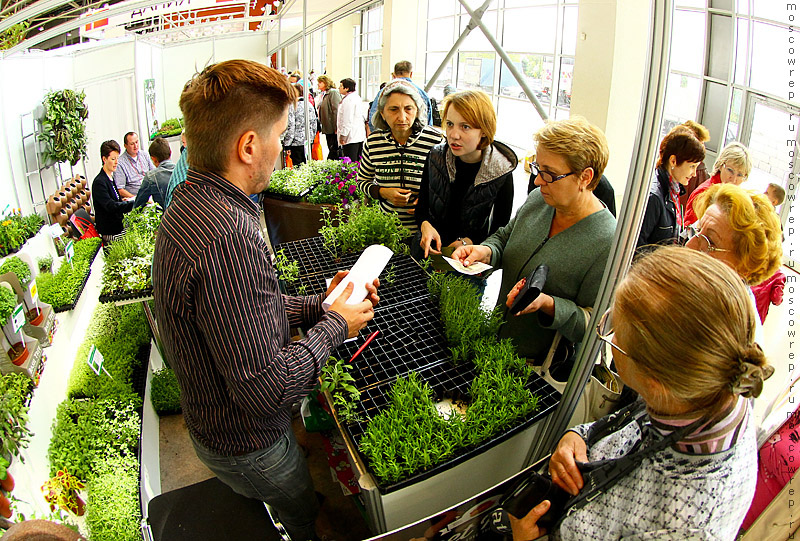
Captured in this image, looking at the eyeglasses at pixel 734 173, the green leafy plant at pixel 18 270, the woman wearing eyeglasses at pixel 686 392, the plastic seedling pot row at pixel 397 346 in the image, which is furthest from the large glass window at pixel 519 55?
the woman wearing eyeglasses at pixel 686 392

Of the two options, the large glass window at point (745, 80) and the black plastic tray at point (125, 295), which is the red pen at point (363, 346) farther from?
the large glass window at point (745, 80)

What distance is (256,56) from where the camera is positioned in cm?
1867

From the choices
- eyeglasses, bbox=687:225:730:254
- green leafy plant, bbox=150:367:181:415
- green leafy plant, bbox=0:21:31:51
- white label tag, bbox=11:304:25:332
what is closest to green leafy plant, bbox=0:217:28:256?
white label tag, bbox=11:304:25:332

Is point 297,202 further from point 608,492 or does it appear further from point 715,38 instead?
point 715,38

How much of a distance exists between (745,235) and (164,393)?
10.9 ft

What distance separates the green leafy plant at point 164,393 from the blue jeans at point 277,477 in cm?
178

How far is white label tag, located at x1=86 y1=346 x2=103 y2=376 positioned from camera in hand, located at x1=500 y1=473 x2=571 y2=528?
234 centimetres

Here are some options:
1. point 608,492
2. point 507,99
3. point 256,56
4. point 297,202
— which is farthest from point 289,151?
point 256,56

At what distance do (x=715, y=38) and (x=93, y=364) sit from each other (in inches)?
265

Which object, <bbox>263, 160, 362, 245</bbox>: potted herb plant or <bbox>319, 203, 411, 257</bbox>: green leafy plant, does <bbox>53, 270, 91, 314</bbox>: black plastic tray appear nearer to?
<bbox>263, 160, 362, 245</bbox>: potted herb plant

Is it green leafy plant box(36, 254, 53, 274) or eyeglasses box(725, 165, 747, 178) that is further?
eyeglasses box(725, 165, 747, 178)

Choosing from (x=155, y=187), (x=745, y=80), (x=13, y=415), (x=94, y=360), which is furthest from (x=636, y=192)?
(x=745, y=80)

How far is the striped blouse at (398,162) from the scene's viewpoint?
3127mm

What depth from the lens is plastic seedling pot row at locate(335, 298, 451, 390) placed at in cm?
167
